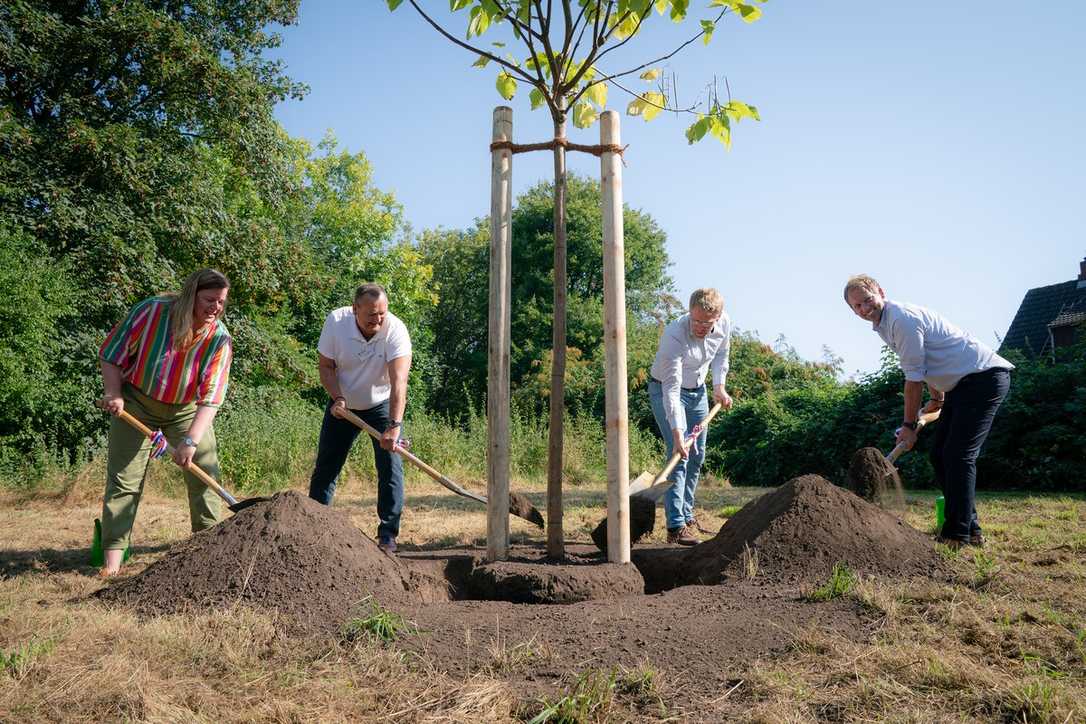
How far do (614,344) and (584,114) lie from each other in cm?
161

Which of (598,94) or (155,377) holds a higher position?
(598,94)

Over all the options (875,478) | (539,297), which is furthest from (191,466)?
(539,297)

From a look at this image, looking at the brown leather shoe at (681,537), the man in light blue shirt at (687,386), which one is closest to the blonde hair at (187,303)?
the man in light blue shirt at (687,386)

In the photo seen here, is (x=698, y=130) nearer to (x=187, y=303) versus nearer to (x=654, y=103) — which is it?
(x=654, y=103)

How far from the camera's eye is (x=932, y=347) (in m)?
A: 4.84

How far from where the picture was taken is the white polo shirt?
486 centimetres

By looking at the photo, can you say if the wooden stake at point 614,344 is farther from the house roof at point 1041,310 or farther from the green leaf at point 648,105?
the house roof at point 1041,310

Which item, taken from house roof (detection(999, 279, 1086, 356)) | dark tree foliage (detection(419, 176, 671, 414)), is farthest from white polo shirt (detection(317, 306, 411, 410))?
house roof (detection(999, 279, 1086, 356))

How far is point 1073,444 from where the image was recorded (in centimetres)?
895

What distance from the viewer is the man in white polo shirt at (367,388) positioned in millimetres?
4816

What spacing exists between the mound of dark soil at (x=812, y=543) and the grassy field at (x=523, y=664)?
248 millimetres

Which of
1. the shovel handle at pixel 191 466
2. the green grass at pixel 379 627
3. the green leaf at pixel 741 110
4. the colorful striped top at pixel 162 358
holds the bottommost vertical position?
the green grass at pixel 379 627

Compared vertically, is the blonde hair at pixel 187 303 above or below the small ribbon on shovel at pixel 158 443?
above

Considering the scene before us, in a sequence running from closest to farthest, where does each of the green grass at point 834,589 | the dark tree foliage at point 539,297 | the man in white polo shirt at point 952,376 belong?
the green grass at point 834,589 → the man in white polo shirt at point 952,376 → the dark tree foliage at point 539,297
